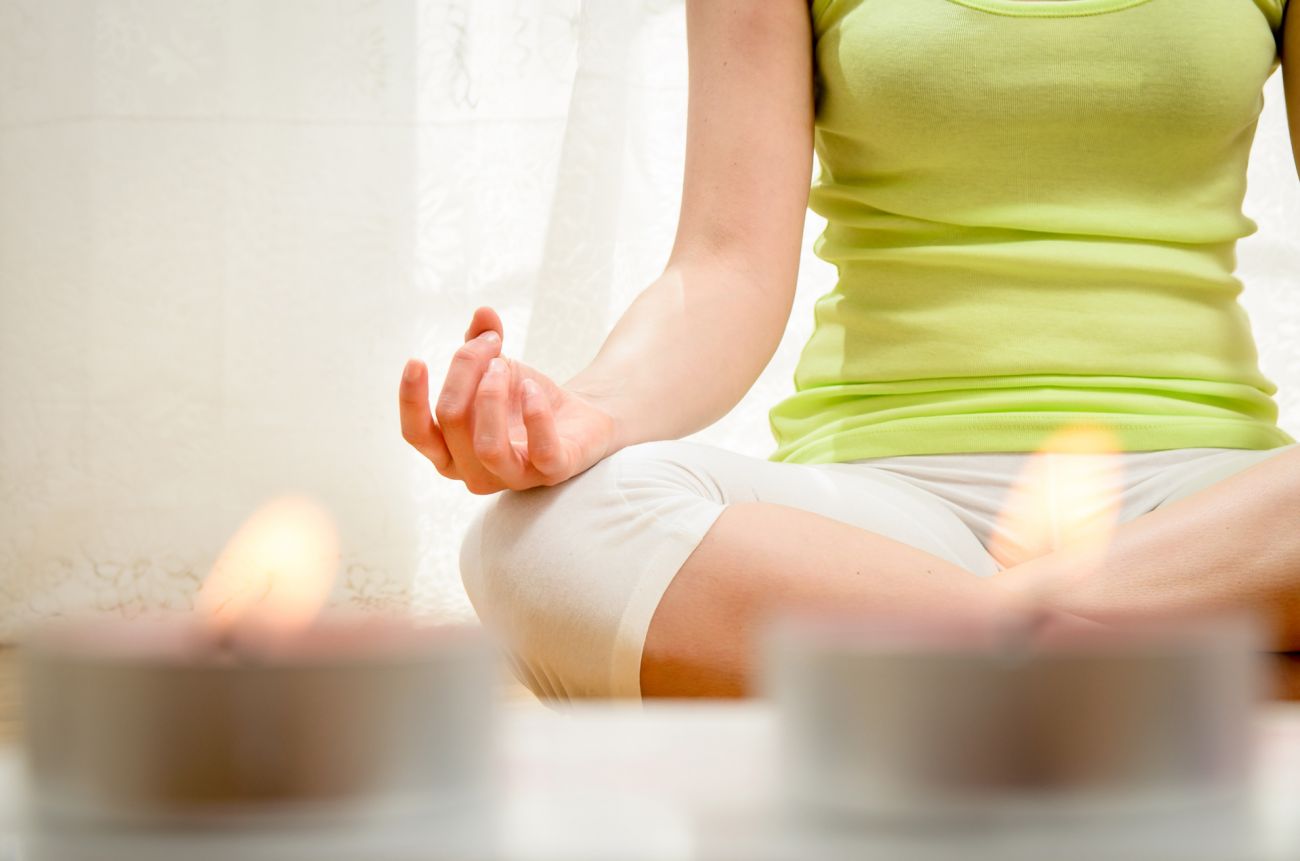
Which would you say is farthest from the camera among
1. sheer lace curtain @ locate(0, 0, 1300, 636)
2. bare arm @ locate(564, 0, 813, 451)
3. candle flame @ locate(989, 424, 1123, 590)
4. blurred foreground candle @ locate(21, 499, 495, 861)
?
sheer lace curtain @ locate(0, 0, 1300, 636)

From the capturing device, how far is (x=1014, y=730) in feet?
0.70

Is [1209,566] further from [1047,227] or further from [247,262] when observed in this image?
[247,262]

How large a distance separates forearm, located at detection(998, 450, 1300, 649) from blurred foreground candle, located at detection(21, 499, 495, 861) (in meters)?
0.62

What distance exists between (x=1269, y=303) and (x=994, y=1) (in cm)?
92

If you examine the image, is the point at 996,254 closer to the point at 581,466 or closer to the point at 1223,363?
the point at 1223,363

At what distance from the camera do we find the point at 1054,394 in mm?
1028

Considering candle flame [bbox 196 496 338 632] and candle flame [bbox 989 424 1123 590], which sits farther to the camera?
candle flame [bbox 989 424 1123 590]

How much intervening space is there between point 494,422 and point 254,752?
570mm

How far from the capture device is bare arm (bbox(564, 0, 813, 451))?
41.7 inches

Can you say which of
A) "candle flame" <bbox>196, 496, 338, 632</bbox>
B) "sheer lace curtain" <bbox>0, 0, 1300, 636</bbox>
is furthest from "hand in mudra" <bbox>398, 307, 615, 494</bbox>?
"sheer lace curtain" <bbox>0, 0, 1300, 636</bbox>

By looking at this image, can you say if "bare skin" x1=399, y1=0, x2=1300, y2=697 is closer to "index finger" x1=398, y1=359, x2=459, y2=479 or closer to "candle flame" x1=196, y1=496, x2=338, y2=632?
"index finger" x1=398, y1=359, x2=459, y2=479

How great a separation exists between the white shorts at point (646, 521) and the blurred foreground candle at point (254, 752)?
592mm

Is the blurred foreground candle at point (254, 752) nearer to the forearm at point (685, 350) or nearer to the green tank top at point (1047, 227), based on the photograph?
the forearm at point (685, 350)

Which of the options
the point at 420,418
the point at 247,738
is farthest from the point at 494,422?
the point at 247,738
